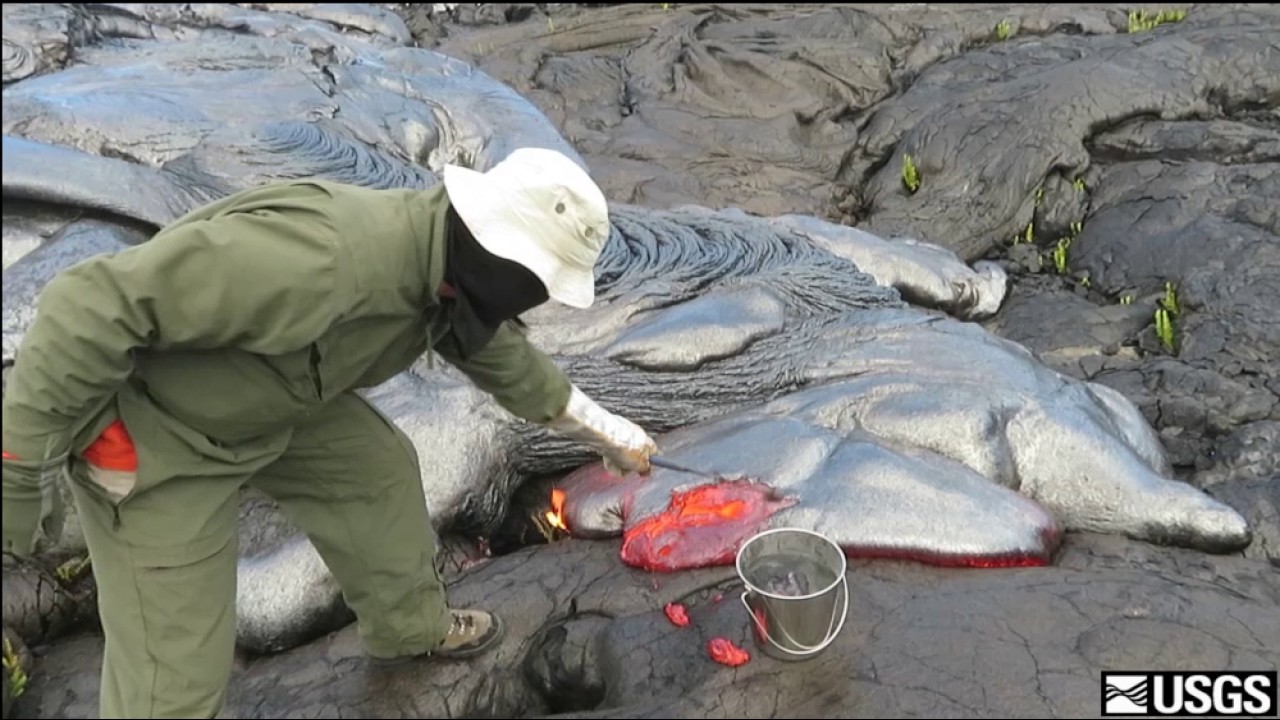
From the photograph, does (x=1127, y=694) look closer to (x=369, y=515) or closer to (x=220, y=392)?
(x=369, y=515)

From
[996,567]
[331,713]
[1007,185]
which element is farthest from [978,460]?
[1007,185]

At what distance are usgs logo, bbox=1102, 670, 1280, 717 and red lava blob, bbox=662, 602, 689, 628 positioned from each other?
47.3 inches

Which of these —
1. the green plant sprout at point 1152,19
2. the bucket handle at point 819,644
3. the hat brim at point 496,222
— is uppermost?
the hat brim at point 496,222

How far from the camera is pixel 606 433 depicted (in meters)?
2.99

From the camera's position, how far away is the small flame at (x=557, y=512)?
12.7ft

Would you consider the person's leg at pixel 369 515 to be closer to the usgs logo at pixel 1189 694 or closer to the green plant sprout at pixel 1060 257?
the usgs logo at pixel 1189 694

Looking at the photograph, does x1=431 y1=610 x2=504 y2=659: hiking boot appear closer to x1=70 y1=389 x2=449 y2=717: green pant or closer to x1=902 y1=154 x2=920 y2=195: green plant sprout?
x1=70 y1=389 x2=449 y2=717: green pant

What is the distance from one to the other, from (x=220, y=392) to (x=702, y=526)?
174cm

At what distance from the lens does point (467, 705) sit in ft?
10.3

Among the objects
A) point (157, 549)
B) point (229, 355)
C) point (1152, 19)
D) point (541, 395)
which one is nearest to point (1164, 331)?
point (541, 395)

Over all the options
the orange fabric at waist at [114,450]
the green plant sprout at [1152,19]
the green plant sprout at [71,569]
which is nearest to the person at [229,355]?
the orange fabric at waist at [114,450]

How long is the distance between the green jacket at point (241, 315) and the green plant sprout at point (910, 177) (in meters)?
5.44

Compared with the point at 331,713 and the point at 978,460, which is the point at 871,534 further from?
the point at 331,713

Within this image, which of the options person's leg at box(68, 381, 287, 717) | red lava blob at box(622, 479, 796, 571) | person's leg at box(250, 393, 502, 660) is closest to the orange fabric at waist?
person's leg at box(68, 381, 287, 717)
